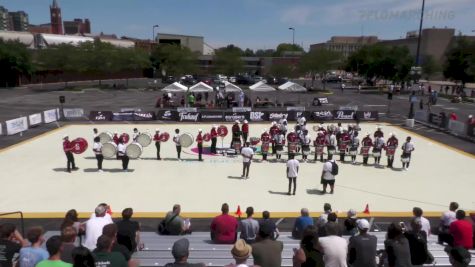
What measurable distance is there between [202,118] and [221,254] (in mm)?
25628

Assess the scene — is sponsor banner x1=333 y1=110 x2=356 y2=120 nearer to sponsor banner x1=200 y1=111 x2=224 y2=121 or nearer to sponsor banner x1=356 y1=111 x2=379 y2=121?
sponsor banner x1=356 y1=111 x2=379 y2=121

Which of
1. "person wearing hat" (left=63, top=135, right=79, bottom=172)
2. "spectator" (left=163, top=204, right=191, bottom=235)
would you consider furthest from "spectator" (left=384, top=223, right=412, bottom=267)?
"person wearing hat" (left=63, top=135, right=79, bottom=172)

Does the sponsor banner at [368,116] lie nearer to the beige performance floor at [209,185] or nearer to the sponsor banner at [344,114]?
the sponsor banner at [344,114]

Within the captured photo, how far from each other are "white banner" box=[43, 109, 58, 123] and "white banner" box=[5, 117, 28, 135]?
2.76 meters

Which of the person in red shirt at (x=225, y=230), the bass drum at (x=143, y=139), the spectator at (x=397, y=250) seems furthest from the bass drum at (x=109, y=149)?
the spectator at (x=397, y=250)

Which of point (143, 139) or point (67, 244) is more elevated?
point (67, 244)

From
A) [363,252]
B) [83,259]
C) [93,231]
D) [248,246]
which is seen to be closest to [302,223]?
[363,252]

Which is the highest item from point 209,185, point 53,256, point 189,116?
point 53,256

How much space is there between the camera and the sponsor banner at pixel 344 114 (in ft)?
114

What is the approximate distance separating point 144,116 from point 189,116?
380cm

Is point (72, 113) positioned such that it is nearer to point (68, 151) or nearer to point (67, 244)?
point (68, 151)

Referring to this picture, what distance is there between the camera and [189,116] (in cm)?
3322

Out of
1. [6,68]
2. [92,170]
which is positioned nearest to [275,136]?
[92,170]

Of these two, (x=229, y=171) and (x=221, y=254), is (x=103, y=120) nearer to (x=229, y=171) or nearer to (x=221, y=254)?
(x=229, y=171)
